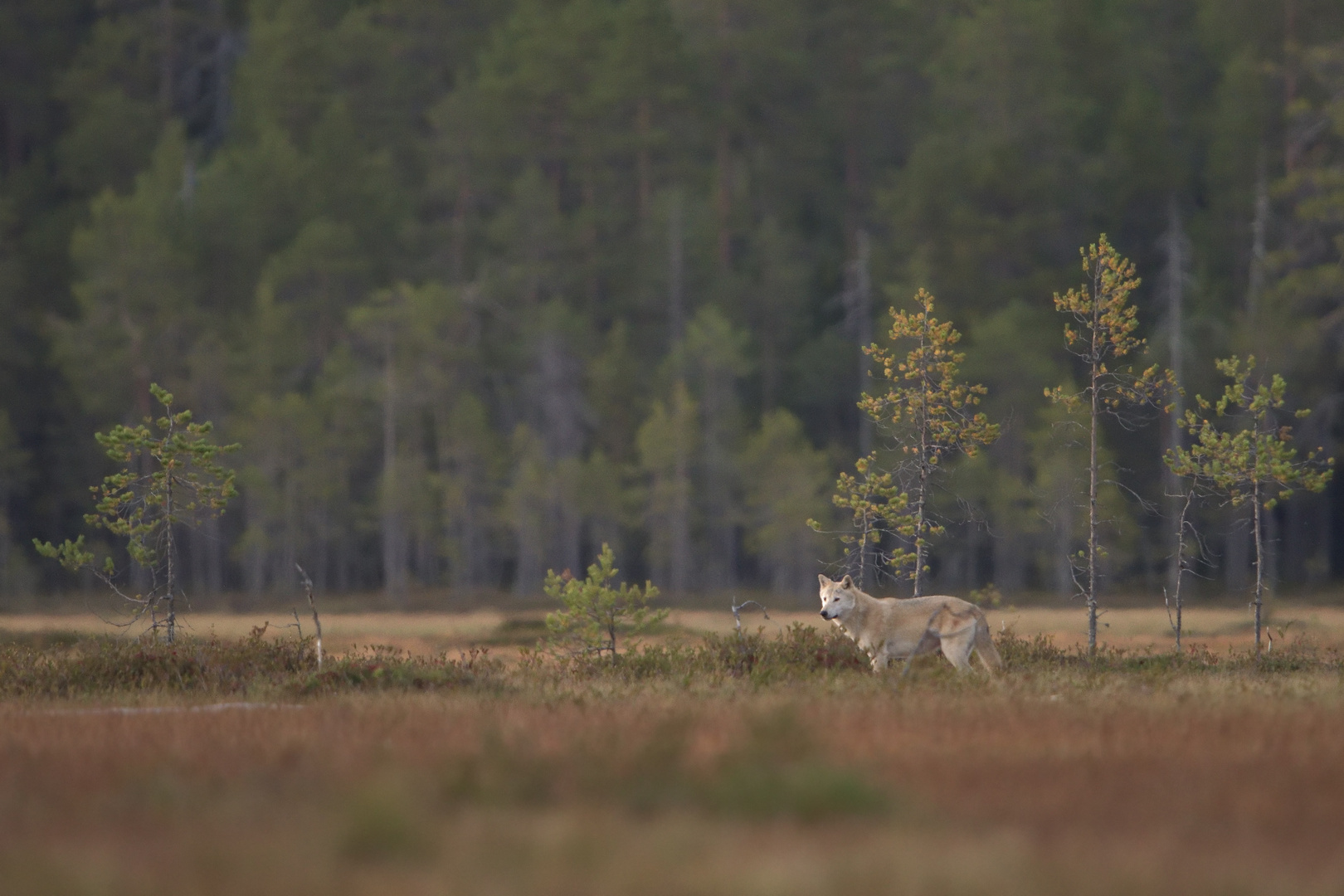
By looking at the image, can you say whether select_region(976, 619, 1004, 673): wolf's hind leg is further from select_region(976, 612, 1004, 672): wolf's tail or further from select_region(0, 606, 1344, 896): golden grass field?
select_region(0, 606, 1344, 896): golden grass field

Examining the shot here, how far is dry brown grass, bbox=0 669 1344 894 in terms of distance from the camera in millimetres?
7156

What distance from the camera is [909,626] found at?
58.7 feet

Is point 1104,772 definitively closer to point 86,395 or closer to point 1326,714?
point 1326,714

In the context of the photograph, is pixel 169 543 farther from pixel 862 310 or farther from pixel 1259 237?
pixel 1259 237

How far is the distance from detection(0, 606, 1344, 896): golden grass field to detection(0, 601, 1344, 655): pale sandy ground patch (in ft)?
63.3

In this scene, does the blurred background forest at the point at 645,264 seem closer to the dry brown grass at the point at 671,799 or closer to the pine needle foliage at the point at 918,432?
the pine needle foliage at the point at 918,432

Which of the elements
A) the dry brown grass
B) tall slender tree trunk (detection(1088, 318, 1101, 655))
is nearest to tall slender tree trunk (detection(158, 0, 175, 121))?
tall slender tree trunk (detection(1088, 318, 1101, 655))

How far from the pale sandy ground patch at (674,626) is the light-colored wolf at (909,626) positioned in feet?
48.2

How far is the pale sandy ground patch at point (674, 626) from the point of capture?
37656mm

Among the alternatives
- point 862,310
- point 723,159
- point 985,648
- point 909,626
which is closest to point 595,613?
point 909,626

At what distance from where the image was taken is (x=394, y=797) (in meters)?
7.99

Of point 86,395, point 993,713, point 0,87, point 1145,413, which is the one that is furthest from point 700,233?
point 993,713

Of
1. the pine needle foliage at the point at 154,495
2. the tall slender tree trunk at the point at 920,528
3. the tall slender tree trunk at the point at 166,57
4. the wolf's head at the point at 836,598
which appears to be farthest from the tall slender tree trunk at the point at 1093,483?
the tall slender tree trunk at the point at 166,57

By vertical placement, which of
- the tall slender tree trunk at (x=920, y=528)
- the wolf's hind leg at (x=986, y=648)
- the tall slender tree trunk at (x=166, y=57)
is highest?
the tall slender tree trunk at (x=166, y=57)
